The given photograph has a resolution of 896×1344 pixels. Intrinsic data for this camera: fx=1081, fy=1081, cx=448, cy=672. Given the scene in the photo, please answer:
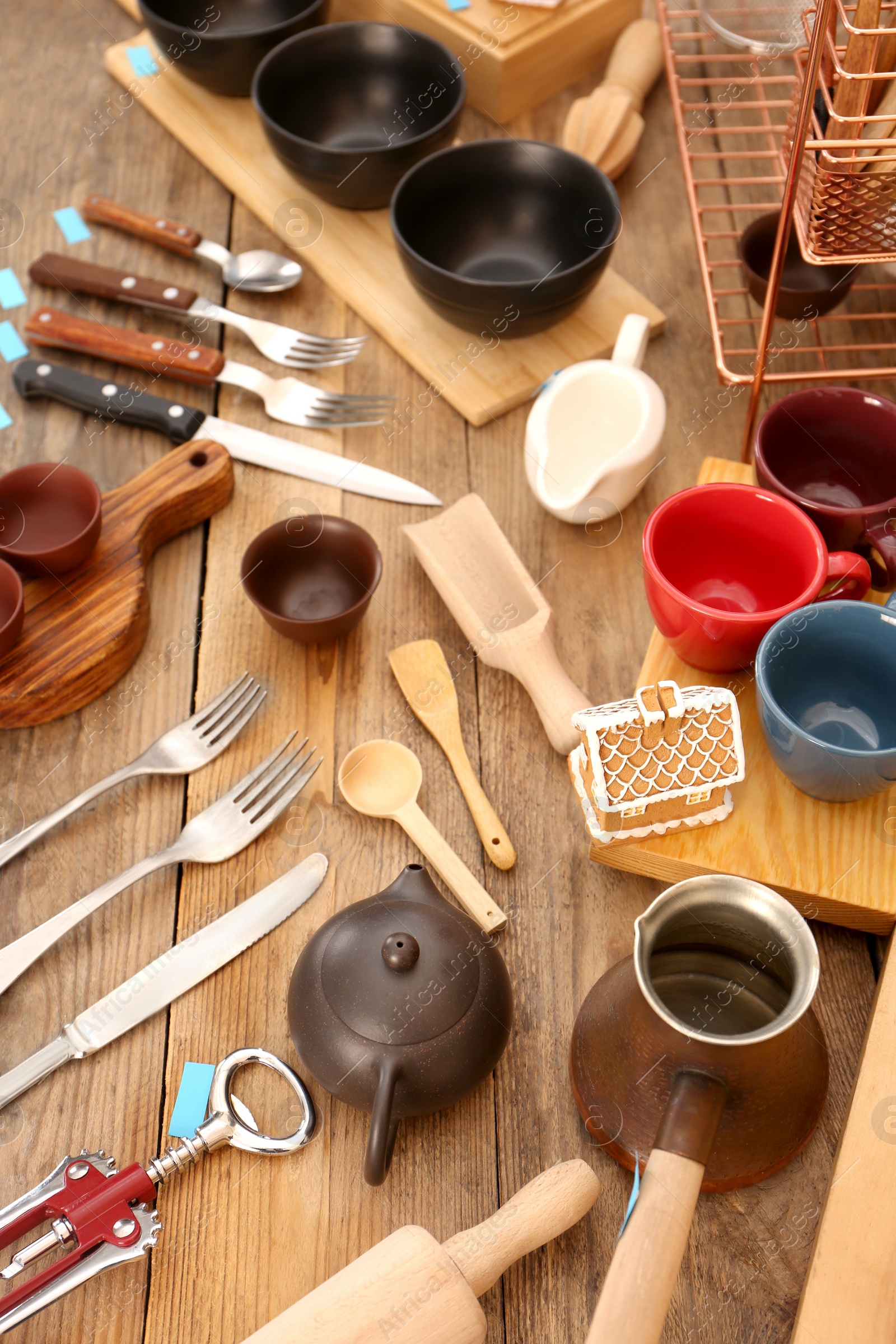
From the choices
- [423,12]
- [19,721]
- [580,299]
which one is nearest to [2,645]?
[19,721]

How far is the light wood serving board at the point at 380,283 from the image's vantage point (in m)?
1.17

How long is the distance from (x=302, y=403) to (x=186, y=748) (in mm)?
418

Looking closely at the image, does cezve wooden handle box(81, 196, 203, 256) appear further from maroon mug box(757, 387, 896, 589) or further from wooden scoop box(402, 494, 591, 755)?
maroon mug box(757, 387, 896, 589)

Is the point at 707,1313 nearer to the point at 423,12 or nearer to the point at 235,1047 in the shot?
the point at 235,1047

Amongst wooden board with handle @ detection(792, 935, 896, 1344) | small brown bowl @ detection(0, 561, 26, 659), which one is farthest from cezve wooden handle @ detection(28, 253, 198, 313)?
wooden board with handle @ detection(792, 935, 896, 1344)

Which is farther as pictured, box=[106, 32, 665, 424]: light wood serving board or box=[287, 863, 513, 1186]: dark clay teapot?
box=[106, 32, 665, 424]: light wood serving board

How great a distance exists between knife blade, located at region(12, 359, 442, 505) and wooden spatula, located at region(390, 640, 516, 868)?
19 cm

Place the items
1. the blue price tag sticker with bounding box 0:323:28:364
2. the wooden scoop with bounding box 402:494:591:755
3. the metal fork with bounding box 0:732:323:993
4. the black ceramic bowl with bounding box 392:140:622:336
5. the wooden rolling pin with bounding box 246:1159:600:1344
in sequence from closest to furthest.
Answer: the wooden rolling pin with bounding box 246:1159:600:1344, the metal fork with bounding box 0:732:323:993, the wooden scoop with bounding box 402:494:591:755, the black ceramic bowl with bounding box 392:140:622:336, the blue price tag sticker with bounding box 0:323:28:364

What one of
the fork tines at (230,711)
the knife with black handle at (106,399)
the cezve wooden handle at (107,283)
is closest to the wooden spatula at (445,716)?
the fork tines at (230,711)

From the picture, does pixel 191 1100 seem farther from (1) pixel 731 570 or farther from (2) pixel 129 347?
(2) pixel 129 347

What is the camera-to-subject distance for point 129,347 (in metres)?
1.16

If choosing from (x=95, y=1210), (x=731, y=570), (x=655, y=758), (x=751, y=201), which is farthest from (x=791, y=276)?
(x=95, y=1210)

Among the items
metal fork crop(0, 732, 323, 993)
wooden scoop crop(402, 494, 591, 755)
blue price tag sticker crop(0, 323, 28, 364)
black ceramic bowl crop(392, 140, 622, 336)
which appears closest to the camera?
metal fork crop(0, 732, 323, 993)

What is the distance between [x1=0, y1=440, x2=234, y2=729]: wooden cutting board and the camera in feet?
3.14
